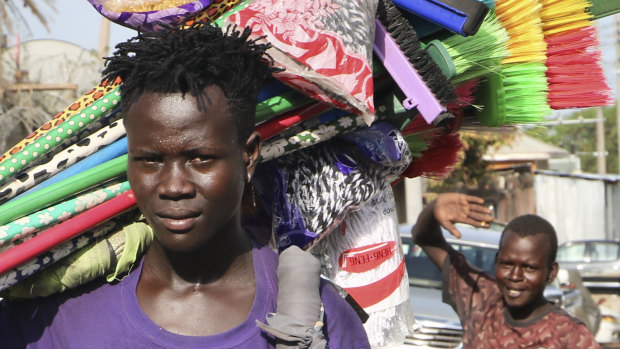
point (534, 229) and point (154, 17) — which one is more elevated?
point (154, 17)

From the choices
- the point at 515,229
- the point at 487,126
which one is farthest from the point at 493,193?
the point at 487,126

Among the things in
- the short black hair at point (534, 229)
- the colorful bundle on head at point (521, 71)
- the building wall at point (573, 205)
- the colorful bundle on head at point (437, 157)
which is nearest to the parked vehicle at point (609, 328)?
the short black hair at point (534, 229)

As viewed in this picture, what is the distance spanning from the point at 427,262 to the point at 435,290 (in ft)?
1.23

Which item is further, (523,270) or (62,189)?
(523,270)

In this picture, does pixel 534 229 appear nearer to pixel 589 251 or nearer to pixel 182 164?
pixel 182 164

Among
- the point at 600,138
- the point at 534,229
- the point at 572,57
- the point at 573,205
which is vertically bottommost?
the point at 600,138

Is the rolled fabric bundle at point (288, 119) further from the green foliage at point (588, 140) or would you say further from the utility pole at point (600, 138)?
the green foliage at point (588, 140)

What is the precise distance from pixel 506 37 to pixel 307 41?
677 mm

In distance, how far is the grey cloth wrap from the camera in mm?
1890

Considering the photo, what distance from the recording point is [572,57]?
2.75m


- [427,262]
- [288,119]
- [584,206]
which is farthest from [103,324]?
[584,206]

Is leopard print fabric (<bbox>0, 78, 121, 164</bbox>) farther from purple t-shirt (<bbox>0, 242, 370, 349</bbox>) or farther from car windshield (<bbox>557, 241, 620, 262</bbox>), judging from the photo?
car windshield (<bbox>557, 241, 620, 262</bbox>)

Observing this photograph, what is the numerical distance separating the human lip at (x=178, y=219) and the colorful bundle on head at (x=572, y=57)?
4.37ft

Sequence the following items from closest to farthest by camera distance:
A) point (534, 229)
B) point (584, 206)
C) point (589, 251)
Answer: point (534, 229) → point (589, 251) → point (584, 206)
